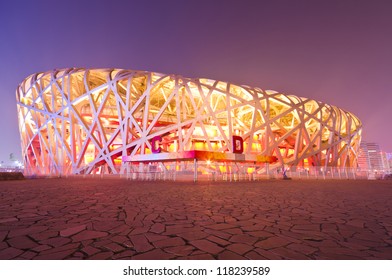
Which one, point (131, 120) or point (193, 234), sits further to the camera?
point (131, 120)

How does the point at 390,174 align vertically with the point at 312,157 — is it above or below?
below

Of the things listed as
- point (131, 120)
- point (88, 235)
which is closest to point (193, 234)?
point (88, 235)

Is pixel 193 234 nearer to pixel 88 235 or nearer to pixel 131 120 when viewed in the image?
pixel 88 235

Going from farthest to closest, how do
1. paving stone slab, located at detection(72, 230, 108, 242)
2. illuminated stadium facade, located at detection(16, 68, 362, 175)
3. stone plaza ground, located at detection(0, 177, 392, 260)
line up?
illuminated stadium facade, located at detection(16, 68, 362, 175), paving stone slab, located at detection(72, 230, 108, 242), stone plaza ground, located at detection(0, 177, 392, 260)

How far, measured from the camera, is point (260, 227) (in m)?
3.56

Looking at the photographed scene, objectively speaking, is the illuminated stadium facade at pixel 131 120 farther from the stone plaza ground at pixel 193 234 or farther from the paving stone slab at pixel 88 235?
the paving stone slab at pixel 88 235

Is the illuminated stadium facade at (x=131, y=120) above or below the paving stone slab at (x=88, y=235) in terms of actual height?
above

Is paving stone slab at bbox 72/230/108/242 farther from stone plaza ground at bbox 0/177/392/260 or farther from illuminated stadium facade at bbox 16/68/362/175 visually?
illuminated stadium facade at bbox 16/68/362/175

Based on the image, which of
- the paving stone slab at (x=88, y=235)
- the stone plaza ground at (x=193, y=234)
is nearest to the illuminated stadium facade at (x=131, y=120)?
the stone plaza ground at (x=193, y=234)

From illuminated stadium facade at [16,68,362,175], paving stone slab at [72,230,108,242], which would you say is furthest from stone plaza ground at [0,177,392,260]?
illuminated stadium facade at [16,68,362,175]

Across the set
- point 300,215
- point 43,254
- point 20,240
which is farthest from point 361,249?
point 20,240

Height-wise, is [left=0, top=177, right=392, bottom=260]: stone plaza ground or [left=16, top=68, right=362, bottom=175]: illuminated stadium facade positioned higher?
[left=16, top=68, right=362, bottom=175]: illuminated stadium facade
